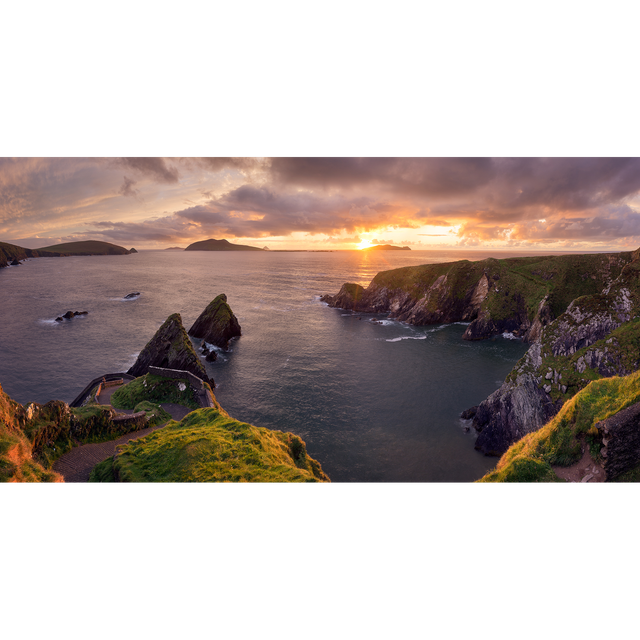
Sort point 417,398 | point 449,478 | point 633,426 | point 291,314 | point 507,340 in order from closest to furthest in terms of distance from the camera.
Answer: point 633,426 → point 449,478 → point 417,398 → point 507,340 → point 291,314

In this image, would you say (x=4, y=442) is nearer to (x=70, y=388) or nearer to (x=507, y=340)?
(x=70, y=388)

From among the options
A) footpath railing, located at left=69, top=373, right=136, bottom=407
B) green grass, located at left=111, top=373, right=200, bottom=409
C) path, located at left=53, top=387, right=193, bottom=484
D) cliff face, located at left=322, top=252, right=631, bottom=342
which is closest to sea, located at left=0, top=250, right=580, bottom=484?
footpath railing, located at left=69, top=373, right=136, bottom=407

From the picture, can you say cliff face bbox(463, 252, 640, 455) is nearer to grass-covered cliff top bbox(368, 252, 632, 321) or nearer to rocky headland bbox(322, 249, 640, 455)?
rocky headland bbox(322, 249, 640, 455)

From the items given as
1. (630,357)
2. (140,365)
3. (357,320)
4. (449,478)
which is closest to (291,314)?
(357,320)

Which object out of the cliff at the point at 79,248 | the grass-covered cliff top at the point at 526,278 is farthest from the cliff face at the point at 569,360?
the grass-covered cliff top at the point at 526,278

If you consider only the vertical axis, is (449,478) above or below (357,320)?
below
